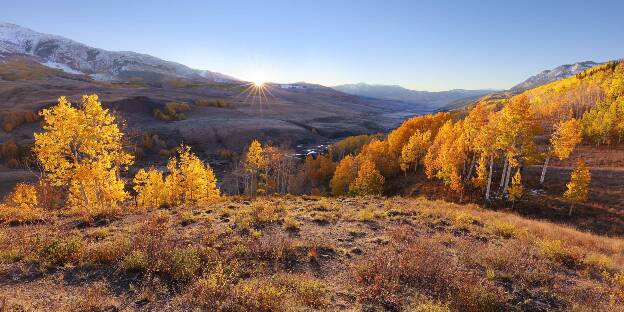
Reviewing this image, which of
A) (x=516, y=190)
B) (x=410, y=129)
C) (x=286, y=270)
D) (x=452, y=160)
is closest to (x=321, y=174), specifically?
(x=410, y=129)

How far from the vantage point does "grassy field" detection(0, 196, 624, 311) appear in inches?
394

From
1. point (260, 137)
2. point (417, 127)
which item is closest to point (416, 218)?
point (417, 127)

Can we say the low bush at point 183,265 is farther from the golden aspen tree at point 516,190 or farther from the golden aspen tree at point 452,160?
the golden aspen tree at point 452,160

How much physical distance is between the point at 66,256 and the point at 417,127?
8742cm

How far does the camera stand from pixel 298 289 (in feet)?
35.5

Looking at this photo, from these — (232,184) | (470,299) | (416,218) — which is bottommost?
Result: (232,184)

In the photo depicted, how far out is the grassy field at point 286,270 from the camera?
10.0 meters

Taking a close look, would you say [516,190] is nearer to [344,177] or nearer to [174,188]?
[344,177]

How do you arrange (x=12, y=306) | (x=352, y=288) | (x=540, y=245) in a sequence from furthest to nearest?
(x=540, y=245), (x=352, y=288), (x=12, y=306)

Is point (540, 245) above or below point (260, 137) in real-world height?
above

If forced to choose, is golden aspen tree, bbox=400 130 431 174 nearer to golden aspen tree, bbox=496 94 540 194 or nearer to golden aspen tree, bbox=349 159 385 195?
golden aspen tree, bbox=349 159 385 195

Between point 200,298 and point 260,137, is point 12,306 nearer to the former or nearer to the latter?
point 200,298

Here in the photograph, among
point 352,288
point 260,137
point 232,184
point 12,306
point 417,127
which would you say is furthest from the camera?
point 260,137

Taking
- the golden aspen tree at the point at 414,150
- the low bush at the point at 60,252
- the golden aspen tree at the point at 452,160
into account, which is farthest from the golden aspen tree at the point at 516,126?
the low bush at the point at 60,252
